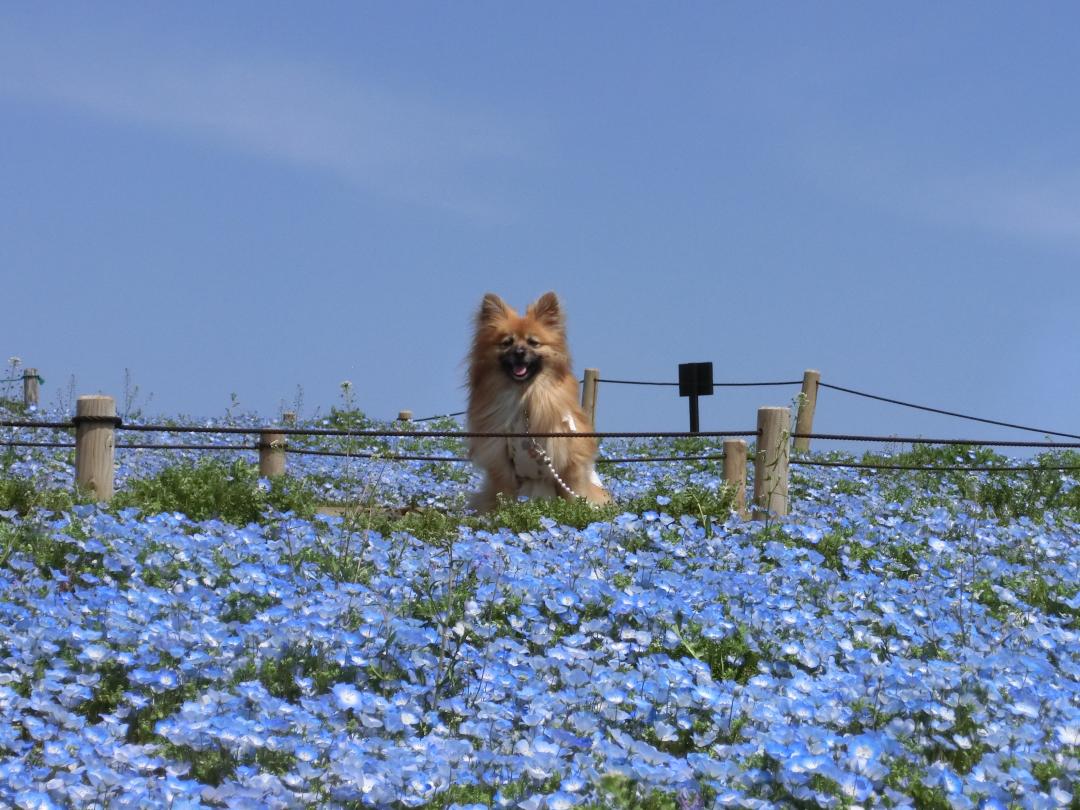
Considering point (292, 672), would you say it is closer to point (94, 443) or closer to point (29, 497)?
point (29, 497)

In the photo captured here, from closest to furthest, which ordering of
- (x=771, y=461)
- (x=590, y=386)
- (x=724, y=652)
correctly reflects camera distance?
(x=724, y=652)
(x=771, y=461)
(x=590, y=386)

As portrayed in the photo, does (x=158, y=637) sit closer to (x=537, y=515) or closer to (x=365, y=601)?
(x=365, y=601)

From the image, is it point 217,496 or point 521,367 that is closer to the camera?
point 217,496

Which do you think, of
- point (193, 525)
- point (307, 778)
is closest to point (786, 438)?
point (193, 525)

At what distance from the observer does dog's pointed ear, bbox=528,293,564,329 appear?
927cm

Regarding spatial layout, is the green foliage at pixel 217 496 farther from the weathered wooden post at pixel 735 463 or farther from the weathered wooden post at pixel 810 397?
the weathered wooden post at pixel 810 397

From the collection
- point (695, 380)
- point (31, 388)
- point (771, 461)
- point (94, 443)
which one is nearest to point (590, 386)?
point (695, 380)

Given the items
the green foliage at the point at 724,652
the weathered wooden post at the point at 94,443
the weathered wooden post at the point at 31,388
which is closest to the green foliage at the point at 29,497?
the weathered wooden post at the point at 94,443

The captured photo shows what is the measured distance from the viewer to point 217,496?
8430 mm

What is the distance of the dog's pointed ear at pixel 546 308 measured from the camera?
30.4ft

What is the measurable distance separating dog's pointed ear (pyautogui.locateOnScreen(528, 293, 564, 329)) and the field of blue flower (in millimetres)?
2609

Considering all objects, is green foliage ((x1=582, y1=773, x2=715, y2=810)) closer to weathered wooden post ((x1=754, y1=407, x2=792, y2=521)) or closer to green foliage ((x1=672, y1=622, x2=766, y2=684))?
green foliage ((x1=672, y1=622, x2=766, y2=684))

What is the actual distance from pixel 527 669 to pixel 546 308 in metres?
5.09

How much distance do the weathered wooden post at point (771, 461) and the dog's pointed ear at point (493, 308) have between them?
2.22 m
